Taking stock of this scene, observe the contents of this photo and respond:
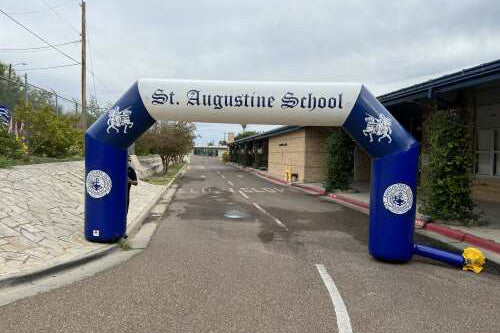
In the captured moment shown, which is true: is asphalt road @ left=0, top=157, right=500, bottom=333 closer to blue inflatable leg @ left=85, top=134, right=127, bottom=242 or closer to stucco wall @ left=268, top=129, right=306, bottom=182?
blue inflatable leg @ left=85, top=134, right=127, bottom=242

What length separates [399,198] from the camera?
19.9 ft

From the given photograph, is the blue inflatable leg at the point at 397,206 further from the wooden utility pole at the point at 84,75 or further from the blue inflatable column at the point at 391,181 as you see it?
the wooden utility pole at the point at 84,75

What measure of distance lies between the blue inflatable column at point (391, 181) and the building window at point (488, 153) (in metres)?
9.48

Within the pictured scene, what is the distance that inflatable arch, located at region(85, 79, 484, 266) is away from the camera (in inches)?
239

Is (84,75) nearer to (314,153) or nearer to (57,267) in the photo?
(314,153)

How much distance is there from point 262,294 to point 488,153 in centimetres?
1299

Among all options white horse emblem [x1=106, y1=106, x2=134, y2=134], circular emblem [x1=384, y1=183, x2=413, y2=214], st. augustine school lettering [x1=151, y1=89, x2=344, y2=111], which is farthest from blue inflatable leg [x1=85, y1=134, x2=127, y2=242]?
circular emblem [x1=384, y1=183, x2=413, y2=214]

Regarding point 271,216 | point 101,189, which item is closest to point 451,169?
point 271,216

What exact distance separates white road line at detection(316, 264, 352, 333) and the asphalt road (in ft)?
0.05

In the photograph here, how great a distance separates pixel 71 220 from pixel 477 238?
9.34 metres

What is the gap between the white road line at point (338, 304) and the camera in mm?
3723

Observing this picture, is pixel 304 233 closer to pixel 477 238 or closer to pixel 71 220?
pixel 477 238

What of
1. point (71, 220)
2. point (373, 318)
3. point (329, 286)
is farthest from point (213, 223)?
point (373, 318)

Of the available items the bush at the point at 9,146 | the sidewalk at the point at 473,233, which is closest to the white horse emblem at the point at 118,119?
the bush at the point at 9,146
